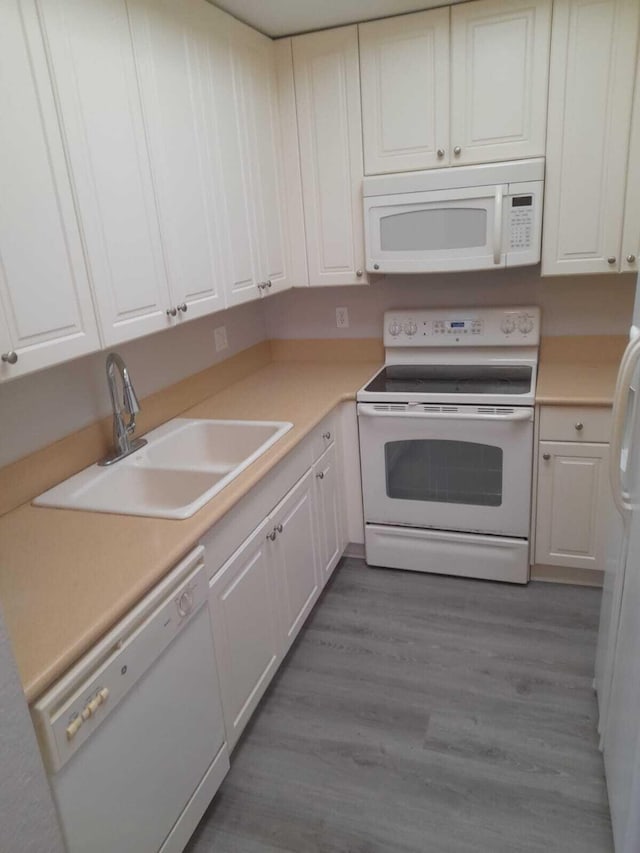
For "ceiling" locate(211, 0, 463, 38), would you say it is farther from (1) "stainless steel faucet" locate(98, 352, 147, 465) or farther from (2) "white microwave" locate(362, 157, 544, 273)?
(1) "stainless steel faucet" locate(98, 352, 147, 465)

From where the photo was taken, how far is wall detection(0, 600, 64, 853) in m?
0.88

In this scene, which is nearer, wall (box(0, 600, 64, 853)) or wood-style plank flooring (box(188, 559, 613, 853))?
wall (box(0, 600, 64, 853))

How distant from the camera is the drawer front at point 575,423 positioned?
229 centimetres

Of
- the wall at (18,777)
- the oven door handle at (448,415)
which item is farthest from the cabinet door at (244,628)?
the oven door handle at (448,415)

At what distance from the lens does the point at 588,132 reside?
7.44 feet

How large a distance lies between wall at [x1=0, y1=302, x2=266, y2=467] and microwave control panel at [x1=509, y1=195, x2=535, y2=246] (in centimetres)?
135

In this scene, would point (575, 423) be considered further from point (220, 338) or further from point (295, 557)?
point (220, 338)

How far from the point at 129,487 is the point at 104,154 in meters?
1.00

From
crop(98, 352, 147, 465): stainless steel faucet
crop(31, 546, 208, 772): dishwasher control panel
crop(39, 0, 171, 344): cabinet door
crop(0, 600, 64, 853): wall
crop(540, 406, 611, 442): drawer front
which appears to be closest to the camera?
crop(0, 600, 64, 853): wall

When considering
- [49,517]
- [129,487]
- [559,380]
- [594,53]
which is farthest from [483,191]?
[49,517]

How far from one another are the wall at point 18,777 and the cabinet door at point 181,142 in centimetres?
130

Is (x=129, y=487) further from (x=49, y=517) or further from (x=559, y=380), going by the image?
(x=559, y=380)

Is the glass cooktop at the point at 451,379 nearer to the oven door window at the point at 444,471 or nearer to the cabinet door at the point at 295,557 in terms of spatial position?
the oven door window at the point at 444,471

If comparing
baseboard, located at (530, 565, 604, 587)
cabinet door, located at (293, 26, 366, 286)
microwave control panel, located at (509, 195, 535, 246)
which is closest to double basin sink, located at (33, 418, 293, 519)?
cabinet door, located at (293, 26, 366, 286)
